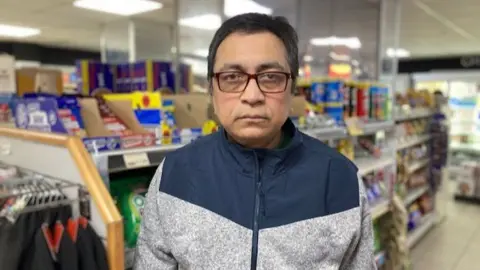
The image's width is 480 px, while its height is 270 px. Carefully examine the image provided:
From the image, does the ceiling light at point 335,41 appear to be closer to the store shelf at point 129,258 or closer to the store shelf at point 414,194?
the store shelf at point 414,194

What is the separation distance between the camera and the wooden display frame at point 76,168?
1144 mm

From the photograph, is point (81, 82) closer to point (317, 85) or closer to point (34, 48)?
point (317, 85)

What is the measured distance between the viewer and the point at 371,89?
351cm

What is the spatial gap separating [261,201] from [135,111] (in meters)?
0.96

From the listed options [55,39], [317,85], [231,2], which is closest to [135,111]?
[317,85]

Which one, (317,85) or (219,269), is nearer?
(219,269)

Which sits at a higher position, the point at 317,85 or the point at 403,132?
the point at 317,85

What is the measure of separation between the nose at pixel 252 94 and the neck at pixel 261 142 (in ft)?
0.40

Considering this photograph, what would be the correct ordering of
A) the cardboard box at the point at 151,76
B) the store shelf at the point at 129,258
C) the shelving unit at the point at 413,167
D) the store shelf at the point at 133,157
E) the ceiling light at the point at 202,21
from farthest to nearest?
the shelving unit at the point at 413,167 → the ceiling light at the point at 202,21 → the cardboard box at the point at 151,76 → the store shelf at the point at 129,258 → the store shelf at the point at 133,157

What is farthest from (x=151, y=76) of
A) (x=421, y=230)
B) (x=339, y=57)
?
(x=421, y=230)

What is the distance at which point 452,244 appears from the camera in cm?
505

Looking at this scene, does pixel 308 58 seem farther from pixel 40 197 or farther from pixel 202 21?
pixel 40 197

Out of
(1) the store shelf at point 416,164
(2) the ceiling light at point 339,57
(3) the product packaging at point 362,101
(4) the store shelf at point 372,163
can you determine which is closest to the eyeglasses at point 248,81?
(4) the store shelf at point 372,163

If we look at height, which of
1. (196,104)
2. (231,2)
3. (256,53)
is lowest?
(196,104)
